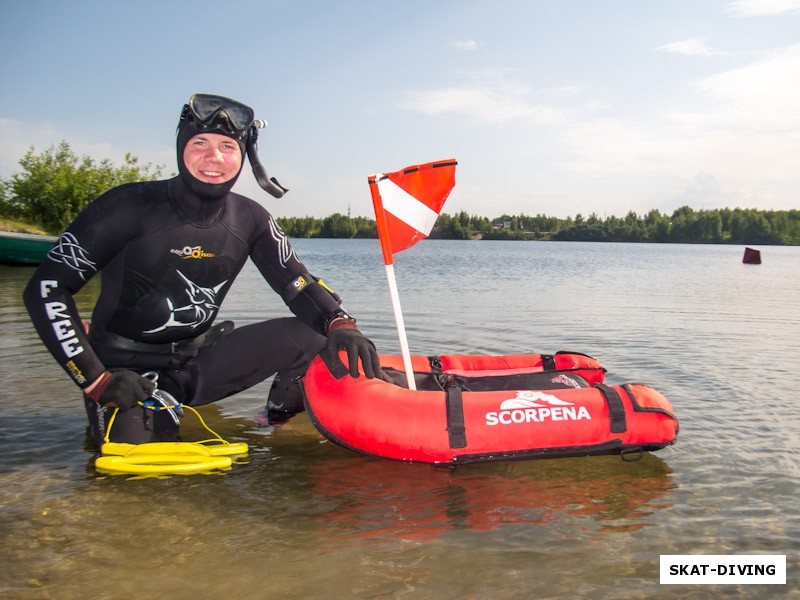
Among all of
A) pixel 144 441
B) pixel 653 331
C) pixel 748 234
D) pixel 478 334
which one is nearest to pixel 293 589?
pixel 144 441

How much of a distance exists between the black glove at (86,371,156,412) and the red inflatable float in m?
0.94

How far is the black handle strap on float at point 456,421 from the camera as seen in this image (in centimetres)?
335

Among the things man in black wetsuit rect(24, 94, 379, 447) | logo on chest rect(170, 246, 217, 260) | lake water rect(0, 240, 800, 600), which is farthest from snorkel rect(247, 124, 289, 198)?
lake water rect(0, 240, 800, 600)

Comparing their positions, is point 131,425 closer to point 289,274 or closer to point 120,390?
point 120,390

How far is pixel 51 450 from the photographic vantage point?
3.78 metres

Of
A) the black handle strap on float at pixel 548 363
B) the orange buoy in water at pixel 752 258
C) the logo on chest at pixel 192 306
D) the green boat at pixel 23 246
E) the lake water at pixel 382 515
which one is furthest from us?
the orange buoy in water at pixel 752 258

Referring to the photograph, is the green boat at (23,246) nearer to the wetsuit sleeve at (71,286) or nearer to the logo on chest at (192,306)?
the logo on chest at (192,306)

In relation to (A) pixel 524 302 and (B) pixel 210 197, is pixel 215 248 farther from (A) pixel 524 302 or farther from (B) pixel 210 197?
(A) pixel 524 302

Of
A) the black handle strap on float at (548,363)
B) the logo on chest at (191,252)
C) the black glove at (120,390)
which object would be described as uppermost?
the logo on chest at (191,252)

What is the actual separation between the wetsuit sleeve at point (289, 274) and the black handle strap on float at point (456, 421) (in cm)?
97

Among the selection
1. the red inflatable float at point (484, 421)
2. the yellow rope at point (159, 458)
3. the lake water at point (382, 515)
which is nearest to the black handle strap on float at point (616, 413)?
the red inflatable float at point (484, 421)

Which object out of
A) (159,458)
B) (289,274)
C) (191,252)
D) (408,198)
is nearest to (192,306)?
(191,252)

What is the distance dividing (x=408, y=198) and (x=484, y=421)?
5.05 feet

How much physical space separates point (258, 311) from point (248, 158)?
6.90 meters
